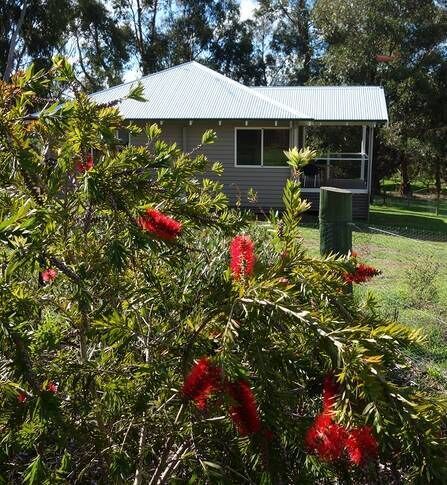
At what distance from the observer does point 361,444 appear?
4.12 ft

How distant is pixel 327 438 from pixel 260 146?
16.6 metres

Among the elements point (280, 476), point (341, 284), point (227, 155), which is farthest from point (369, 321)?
point (227, 155)

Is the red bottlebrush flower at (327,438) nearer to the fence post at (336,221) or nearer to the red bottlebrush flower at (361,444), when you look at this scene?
the red bottlebrush flower at (361,444)

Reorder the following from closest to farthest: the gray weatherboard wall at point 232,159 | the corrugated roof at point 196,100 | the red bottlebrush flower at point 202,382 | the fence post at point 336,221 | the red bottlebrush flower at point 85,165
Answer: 1. the red bottlebrush flower at point 202,382
2. the red bottlebrush flower at point 85,165
3. the fence post at point 336,221
4. the corrugated roof at point 196,100
5. the gray weatherboard wall at point 232,159

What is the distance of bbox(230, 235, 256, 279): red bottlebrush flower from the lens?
153cm

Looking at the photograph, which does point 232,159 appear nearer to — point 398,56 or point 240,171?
point 240,171

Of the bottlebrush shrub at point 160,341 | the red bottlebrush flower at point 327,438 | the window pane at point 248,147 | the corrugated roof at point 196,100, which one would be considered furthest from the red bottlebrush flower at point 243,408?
the window pane at point 248,147

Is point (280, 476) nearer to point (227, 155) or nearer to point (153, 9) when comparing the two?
point (227, 155)

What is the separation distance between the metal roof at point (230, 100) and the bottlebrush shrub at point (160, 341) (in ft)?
45.8

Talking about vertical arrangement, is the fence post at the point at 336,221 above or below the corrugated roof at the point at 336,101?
below

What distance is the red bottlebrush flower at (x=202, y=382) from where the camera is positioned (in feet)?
4.51

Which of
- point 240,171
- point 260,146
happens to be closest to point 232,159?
point 240,171

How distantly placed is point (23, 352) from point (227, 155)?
54.0ft

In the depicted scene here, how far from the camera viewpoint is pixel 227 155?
1750cm
